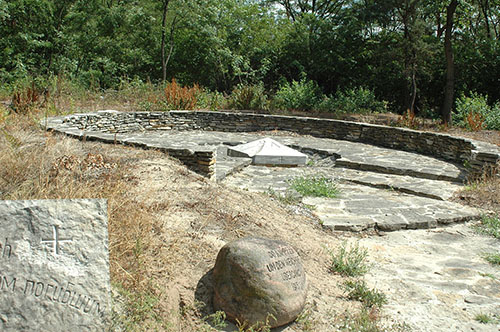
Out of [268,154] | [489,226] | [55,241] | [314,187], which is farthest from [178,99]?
[55,241]

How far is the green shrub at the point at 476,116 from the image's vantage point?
36.8 feet

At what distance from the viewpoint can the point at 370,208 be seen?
577cm

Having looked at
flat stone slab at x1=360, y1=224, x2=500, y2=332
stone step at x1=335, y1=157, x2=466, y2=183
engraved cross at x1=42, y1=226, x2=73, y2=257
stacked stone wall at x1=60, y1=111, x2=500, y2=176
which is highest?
engraved cross at x1=42, y1=226, x2=73, y2=257

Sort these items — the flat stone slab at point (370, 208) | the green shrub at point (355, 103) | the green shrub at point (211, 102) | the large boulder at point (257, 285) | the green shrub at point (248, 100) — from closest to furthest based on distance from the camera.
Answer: the large boulder at point (257, 285)
the flat stone slab at point (370, 208)
the green shrub at point (211, 102)
the green shrub at point (248, 100)
the green shrub at point (355, 103)

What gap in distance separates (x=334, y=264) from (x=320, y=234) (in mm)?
862

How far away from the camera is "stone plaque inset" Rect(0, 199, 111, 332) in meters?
2.11

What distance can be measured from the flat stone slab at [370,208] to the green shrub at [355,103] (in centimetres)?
730

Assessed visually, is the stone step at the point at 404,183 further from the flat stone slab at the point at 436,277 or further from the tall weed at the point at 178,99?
the tall weed at the point at 178,99

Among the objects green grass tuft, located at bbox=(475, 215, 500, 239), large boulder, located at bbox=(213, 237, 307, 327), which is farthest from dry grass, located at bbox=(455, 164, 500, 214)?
large boulder, located at bbox=(213, 237, 307, 327)

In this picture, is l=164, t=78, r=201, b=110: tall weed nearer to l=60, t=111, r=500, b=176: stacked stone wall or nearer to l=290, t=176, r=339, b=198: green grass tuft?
l=60, t=111, r=500, b=176: stacked stone wall

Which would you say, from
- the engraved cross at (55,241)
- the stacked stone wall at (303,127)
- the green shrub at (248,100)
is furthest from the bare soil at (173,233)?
the green shrub at (248,100)

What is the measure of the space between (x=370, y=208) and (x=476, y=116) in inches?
280

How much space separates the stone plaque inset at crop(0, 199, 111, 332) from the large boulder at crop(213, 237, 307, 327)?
0.85 m

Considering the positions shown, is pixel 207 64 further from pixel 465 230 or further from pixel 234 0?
pixel 465 230
